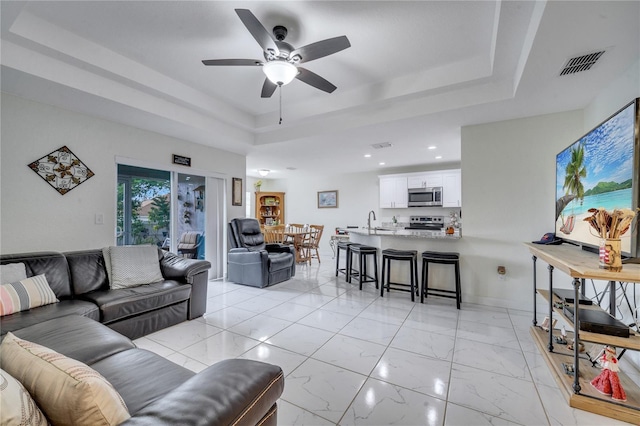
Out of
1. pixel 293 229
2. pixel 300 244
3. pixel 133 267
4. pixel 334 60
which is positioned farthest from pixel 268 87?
pixel 293 229

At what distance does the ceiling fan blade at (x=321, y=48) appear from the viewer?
76.2 inches

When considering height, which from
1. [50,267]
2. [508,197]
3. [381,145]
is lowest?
[50,267]

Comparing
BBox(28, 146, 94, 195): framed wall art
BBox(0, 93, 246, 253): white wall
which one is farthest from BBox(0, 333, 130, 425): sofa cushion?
BBox(28, 146, 94, 195): framed wall art

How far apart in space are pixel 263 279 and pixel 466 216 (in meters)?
3.12

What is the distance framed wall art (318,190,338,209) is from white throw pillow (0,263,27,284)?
642cm

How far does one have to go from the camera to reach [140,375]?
1294mm

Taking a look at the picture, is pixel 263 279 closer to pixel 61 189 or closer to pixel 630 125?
pixel 61 189

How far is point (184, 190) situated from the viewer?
4.47 m

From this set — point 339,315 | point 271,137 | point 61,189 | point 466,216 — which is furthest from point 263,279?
point 466,216

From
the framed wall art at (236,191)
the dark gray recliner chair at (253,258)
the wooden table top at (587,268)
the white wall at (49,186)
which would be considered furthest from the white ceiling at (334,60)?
the dark gray recliner chair at (253,258)

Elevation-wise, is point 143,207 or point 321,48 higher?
point 321,48

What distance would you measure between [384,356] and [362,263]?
2156 mm

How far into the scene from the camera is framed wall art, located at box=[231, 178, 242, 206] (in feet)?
16.9

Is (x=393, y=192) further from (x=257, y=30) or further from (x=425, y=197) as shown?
(x=257, y=30)
